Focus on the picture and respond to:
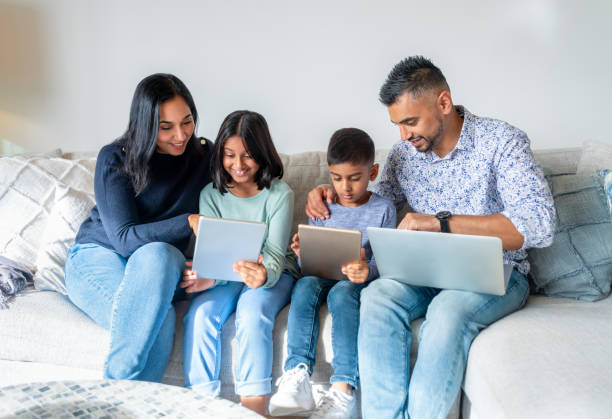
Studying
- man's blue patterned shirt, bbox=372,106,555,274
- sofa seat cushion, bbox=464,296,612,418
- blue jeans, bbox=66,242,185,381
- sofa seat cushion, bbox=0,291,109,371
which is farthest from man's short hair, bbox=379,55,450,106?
sofa seat cushion, bbox=0,291,109,371

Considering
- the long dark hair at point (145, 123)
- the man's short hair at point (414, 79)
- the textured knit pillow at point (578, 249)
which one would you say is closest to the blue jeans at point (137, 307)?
the long dark hair at point (145, 123)

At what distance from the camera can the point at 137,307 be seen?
1.47 metres

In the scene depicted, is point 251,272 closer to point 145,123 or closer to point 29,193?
point 145,123

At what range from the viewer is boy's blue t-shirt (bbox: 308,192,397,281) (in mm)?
1755

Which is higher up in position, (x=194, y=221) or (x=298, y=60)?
(x=298, y=60)

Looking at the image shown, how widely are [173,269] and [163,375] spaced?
1.01 ft

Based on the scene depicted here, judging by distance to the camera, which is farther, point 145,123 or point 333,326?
point 145,123

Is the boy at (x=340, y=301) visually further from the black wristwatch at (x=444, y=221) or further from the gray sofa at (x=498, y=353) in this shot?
the black wristwatch at (x=444, y=221)

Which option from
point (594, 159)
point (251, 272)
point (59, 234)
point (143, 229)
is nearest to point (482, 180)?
point (594, 159)

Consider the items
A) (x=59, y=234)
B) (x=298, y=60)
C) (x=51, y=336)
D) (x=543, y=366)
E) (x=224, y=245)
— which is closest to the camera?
(x=543, y=366)

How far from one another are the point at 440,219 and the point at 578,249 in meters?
0.48

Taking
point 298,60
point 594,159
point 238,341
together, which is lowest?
point 238,341

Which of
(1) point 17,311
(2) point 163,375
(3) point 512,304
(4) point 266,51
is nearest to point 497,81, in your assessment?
(4) point 266,51

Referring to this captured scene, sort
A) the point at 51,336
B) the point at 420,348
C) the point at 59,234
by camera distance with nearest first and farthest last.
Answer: the point at 420,348 → the point at 51,336 → the point at 59,234
